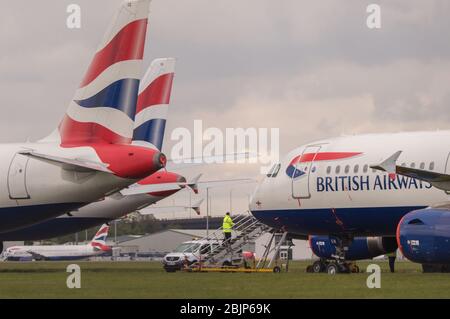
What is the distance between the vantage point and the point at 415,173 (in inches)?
1187


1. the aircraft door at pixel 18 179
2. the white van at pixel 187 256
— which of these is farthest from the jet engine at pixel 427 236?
the white van at pixel 187 256

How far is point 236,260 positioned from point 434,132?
11072 millimetres

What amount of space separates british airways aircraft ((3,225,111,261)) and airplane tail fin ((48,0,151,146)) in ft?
259

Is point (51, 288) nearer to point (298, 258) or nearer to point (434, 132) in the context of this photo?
point (434, 132)

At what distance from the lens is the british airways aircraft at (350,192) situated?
34188 mm

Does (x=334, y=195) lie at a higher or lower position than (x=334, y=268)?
higher

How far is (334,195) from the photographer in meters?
36.7

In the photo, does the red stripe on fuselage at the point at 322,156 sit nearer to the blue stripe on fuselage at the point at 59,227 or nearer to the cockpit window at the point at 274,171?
the cockpit window at the point at 274,171

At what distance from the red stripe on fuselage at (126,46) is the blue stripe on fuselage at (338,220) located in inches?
442

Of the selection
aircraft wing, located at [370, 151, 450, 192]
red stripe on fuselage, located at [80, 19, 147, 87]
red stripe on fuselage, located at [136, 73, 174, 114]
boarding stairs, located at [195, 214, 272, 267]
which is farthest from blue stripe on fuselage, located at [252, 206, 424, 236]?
red stripe on fuselage, located at [80, 19, 147, 87]

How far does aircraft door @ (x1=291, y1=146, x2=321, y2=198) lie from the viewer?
37750mm

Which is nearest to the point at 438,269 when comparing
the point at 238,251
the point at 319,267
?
the point at 319,267

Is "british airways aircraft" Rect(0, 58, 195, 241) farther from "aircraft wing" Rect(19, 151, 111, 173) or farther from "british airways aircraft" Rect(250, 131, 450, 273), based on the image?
"aircraft wing" Rect(19, 151, 111, 173)
